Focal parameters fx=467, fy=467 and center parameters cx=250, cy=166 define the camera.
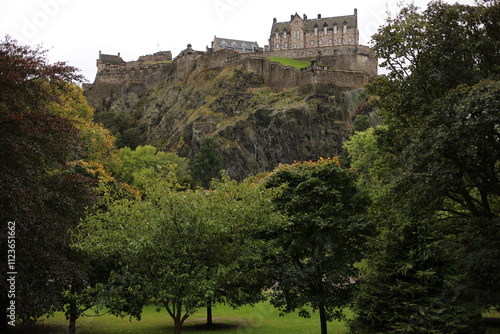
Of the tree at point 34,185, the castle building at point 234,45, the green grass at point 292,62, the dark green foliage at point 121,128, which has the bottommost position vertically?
the tree at point 34,185

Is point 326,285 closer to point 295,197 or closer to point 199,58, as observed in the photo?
point 295,197

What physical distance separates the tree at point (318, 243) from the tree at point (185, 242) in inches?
139

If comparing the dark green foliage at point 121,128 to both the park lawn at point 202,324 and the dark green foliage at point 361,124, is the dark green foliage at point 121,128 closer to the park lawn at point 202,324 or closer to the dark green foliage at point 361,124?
the dark green foliage at point 361,124

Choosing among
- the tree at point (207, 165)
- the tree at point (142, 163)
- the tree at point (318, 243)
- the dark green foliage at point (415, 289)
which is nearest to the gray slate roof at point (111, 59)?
the tree at point (142, 163)

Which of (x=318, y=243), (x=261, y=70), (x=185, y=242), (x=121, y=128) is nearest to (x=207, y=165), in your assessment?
(x=121, y=128)

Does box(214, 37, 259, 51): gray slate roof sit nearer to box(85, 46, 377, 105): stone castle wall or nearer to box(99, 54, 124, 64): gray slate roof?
box(85, 46, 377, 105): stone castle wall

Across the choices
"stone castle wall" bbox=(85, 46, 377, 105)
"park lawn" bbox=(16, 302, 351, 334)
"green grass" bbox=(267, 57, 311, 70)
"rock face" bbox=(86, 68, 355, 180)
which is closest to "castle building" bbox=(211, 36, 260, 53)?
"stone castle wall" bbox=(85, 46, 377, 105)

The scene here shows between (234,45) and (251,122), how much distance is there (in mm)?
49221

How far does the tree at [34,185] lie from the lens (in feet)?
48.2

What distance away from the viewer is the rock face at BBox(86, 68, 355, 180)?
7231 cm

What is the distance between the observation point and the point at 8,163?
15367 mm

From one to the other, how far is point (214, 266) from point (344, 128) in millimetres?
63745

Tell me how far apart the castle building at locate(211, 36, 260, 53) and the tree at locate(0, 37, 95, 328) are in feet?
331

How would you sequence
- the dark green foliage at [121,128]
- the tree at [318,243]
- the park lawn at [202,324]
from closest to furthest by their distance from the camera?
the tree at [318,243], the park lawn at [202,324], the dark green foliage at [121,128]
